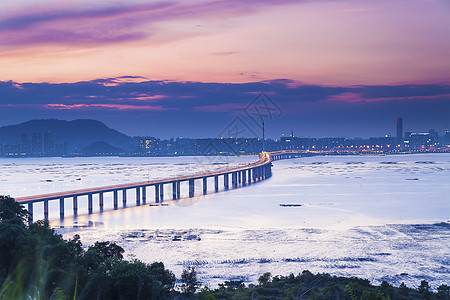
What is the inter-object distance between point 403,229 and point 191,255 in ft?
65.8

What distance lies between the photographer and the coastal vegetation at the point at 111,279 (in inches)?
719

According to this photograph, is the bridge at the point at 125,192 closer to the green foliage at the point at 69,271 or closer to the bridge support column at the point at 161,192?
the bridge support column at the point at 161,192

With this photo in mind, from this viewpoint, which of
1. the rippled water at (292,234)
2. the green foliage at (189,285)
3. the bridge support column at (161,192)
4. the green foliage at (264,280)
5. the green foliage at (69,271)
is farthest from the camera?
the bridge support column at (161,192)

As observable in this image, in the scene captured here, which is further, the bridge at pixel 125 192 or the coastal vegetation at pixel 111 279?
the bridge at pixel 125 192

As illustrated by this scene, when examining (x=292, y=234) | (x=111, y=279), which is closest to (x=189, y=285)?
(x=111, y=279)

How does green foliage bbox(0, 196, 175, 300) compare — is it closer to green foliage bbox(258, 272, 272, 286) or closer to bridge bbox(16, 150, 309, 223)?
green foliage bbox(258, 272, 272, 286)

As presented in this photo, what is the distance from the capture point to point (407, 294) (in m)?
22.7

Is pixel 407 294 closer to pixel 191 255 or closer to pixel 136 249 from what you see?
pixel 191 255

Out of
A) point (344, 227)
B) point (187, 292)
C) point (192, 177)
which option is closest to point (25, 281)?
point (187, 292)

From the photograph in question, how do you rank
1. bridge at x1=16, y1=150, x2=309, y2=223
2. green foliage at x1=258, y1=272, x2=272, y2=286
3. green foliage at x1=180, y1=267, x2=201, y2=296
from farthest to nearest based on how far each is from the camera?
1. bridge at x1=16, y1=150, x2=309, y2=223
2. green foliage at x1=258, y1=272, x2=272, y2=286
3. green foliage at x1=180, y1=267, x2=201, y2=296

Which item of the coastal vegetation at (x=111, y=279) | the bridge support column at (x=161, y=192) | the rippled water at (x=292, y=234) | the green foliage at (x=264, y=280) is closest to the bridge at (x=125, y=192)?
the bridge support column at (x=161, y=192)

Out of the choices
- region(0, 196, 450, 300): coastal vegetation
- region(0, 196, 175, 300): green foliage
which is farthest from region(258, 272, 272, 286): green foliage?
region(0, 196, 175, 300): green foliage

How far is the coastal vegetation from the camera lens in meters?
18.3

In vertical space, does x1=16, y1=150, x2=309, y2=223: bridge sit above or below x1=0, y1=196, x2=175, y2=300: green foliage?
below
